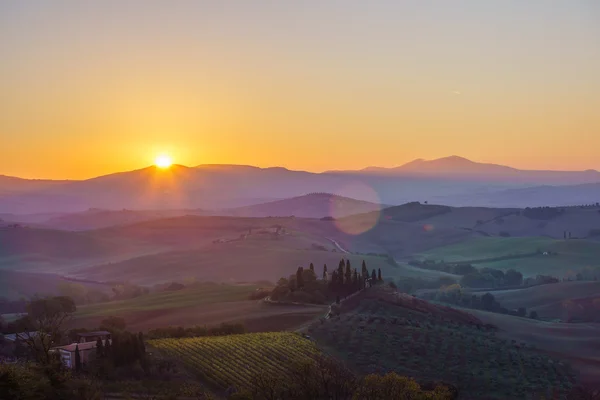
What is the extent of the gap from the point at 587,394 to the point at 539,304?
5365cm

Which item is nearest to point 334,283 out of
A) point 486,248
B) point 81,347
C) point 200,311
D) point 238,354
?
point 200,311

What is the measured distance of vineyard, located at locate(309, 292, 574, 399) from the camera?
44.9 metres

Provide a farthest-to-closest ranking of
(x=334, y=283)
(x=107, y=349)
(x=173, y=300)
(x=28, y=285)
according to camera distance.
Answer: (x=28, y=285) → (x=173, y=300) → (x=334, y=283) → (x=107, y=349)

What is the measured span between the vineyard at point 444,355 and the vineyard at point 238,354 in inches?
129

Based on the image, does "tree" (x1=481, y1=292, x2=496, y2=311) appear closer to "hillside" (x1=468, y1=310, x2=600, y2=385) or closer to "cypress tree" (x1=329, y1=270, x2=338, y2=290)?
"hillside" (x1=468, y1=310, x2=600, y2=385)

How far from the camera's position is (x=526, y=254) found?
159375 millimetres

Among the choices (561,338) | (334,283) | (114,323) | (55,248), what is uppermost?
(55,248)

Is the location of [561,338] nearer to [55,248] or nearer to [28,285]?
[28,285]

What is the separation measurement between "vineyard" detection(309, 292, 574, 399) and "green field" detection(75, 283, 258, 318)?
2590 cm

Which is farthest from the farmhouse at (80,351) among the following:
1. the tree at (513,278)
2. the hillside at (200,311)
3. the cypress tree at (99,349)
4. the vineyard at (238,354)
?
the tree at (513,278)

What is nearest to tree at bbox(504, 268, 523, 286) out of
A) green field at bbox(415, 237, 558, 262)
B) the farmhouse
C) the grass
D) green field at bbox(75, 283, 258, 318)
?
the grass

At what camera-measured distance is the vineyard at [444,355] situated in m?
44.9

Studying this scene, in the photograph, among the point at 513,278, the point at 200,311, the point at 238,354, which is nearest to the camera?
the point at 238,354

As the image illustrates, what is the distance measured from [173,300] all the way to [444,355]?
150 feet
